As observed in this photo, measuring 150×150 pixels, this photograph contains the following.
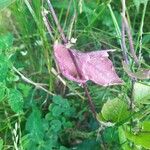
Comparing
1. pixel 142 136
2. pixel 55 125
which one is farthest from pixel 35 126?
pixel 142 136

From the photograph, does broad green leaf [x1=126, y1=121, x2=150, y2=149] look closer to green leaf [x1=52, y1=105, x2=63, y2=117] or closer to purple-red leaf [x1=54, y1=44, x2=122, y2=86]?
purple-red leaf [x1=54, y1=44, x2=122, y2=86]

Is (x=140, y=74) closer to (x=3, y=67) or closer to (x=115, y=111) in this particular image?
(x=115, y=111)

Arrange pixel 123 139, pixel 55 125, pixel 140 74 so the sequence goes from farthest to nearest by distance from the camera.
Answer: pixel 55 125 → pixel 123 139 → pixel 140 74

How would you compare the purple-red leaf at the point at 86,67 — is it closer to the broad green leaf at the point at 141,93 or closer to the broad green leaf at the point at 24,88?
the broad green leaf at the point at 141,93

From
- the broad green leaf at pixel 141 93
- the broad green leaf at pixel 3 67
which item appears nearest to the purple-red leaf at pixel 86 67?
the broad green leaf at pixel 141 93

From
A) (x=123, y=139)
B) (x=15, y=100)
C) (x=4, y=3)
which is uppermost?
(x=4, y=3)

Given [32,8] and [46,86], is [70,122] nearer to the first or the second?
[46,86]

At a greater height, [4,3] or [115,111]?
[4,3]

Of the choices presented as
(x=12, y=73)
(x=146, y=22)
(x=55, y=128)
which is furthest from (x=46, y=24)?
(x=146, y=22)
